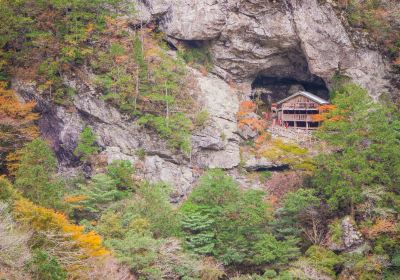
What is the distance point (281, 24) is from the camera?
136 ft

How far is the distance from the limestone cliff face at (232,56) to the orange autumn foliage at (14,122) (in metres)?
1.92

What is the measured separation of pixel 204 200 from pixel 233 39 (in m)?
15.2

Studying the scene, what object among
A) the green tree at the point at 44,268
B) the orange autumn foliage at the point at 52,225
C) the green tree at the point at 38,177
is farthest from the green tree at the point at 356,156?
the green tree at the point at 44,268

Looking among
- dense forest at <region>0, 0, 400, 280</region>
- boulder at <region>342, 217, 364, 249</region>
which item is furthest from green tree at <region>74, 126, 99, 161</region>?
boulder at <region>342, 217, 364, 249</region>

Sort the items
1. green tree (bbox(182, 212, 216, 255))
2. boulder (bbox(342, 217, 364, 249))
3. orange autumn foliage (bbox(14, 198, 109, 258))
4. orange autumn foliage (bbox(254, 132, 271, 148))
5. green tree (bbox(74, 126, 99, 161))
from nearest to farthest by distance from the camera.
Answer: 1. orange autumn foliage (bbox(14, 198, 109, 258))
2. green tree (bbox(182, 212, 216, 255))
3. boulder (bbox(342, 217, 364, 249))
4. green tree (bbox(74, 126, 99, 161))
5. orange autumn foliage (bbox(254, 132, 271, 148))

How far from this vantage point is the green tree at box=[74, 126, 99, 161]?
36.0 meters

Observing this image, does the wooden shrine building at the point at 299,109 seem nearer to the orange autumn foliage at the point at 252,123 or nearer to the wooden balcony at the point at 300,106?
the wooden balcony at the point at 300,106

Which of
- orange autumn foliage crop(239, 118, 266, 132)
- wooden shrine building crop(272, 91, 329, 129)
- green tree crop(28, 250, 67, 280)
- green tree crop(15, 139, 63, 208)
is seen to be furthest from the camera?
wooden shrine building crop(272, 91, 329, 129)

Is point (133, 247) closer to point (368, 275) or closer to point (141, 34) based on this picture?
point (368, 275)

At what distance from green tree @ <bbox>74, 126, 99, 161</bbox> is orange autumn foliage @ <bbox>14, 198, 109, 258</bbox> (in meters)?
11.6

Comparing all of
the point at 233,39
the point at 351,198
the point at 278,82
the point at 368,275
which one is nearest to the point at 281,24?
the point at 233,39

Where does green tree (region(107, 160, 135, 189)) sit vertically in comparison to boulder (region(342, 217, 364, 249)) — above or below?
above

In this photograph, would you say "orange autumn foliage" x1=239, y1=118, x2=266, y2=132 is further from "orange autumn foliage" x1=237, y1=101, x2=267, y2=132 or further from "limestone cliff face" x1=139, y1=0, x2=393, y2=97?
"limestone cliff face" x1=139, y1=0, x2=393, y2=97

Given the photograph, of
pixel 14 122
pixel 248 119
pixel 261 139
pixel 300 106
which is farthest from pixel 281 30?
pixel 14 122
